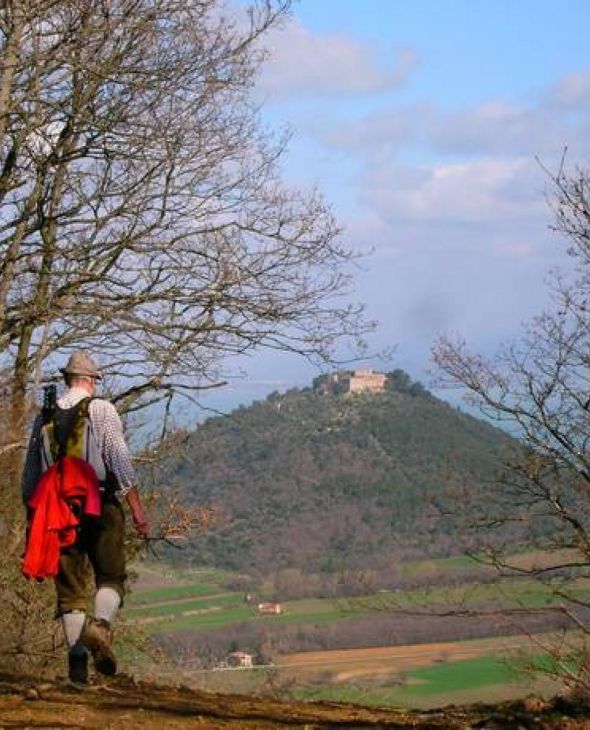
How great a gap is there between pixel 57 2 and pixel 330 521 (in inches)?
1740

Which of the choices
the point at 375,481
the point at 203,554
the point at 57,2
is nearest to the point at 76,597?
the point at 57,2

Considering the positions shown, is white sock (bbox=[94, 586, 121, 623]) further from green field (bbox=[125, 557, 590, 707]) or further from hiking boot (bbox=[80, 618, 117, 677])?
green field (bbox=[125, 557, 590, 707])

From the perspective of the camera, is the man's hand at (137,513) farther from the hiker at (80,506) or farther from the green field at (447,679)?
the green field at (447,679)

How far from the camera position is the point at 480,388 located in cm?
1605

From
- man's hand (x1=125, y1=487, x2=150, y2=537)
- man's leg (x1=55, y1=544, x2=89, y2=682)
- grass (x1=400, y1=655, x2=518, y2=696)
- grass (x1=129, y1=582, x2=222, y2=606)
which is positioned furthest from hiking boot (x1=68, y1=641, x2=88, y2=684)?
grass (x1=129, y1=582, x2=222, y2=606)

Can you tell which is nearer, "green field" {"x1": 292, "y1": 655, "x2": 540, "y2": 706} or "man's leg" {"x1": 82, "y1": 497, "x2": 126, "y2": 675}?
"man's leg" {"x1": 82, "y1": 497, "x2": 126, "y2": 675}

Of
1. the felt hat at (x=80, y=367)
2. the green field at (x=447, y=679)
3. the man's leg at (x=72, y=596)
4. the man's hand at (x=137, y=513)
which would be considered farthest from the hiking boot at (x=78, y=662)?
the green field at (x=447, y=679)

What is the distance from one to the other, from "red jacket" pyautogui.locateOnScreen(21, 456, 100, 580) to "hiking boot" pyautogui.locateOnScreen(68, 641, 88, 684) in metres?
0.41

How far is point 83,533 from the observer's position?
22.4 ft

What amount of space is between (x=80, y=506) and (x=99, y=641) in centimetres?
69

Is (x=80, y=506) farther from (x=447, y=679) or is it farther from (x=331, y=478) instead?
(x=331, y=478)

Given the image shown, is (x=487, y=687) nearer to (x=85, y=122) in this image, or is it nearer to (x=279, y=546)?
(x=85, y=122)

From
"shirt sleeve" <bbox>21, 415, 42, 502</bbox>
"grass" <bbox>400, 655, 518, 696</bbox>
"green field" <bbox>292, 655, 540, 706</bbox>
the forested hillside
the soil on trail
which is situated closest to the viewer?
the soil on trail

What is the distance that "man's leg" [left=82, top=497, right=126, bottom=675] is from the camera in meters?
6.74
